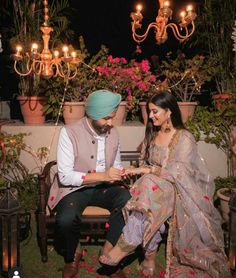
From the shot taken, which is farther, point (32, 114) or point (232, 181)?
point (32, 114)

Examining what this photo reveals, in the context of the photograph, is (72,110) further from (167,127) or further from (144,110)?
(167,127)

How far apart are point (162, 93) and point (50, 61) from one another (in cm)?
155

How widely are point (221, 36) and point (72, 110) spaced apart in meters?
2.19

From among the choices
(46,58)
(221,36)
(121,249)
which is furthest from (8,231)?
(221,36)

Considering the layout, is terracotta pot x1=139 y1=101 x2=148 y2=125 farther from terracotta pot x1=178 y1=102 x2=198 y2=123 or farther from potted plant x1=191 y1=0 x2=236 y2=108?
potted plant x1=191 y1=0 x2=236 y2=108

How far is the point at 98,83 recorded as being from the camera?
474cm

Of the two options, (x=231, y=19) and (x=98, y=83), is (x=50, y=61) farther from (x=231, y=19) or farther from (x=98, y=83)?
(x=231, y=19)

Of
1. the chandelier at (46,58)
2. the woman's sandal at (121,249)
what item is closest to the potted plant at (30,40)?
the chandelier at (46,58)

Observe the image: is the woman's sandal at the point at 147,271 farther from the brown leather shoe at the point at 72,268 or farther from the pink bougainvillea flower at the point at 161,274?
the brown leather shoe at the point at 72,268

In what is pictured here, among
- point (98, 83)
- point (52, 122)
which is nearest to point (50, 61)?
point (98, 83)

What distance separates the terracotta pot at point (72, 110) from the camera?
4.71 metres

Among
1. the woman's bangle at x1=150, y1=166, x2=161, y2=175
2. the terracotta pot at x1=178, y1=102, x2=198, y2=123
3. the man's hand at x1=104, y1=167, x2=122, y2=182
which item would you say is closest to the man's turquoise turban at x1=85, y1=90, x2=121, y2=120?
the man's hand at x1=104, y1=167, x2=122, y2=182

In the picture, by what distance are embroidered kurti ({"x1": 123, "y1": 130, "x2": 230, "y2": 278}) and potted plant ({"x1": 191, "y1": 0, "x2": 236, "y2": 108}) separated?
192 centimetres

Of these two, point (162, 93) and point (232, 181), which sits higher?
point (162, 93)
